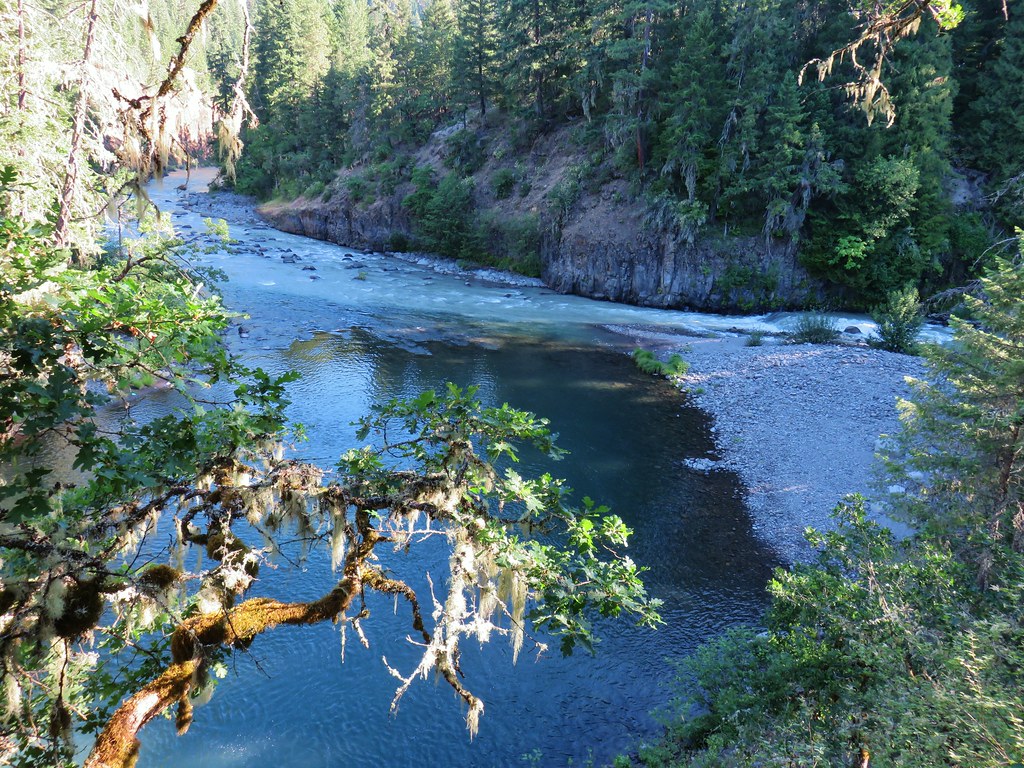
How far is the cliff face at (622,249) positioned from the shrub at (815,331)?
178 inches

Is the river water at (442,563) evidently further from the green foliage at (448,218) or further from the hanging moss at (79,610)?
the green foliage at (448,218)

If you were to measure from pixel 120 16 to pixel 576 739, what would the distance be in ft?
36.5

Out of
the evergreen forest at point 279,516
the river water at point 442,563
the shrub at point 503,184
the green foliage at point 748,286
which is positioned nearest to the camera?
the evergreen forest at point 279,516

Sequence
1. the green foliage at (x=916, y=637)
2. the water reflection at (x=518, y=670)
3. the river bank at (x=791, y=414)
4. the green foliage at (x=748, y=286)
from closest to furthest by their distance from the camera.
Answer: the green foliage at (x=916, y=637) < the water reflection at (x=518, y=670) < the river bank at (x=791, y=414) < the green foliage at (x=748, y=286)

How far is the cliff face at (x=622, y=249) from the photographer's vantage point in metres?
32.8

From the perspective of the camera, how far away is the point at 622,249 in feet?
115

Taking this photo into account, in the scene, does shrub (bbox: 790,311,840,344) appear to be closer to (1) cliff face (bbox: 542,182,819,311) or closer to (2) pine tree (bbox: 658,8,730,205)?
(1) cliff face (bbox: 542,182,819,311)

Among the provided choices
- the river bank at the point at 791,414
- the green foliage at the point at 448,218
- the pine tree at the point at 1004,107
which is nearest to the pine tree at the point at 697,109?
the river bank at the point at 791,414

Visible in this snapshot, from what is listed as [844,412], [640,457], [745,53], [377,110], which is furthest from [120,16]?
[377,110]

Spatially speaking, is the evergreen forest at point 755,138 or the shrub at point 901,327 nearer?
the shrub at point 901,327

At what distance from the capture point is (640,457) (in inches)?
712

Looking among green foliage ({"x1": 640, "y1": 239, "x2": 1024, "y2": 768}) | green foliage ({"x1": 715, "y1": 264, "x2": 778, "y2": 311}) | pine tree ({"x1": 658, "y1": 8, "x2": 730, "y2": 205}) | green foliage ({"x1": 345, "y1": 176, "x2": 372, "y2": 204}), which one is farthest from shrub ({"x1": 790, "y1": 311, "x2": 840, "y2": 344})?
green foliage ({"x1": 345, "y1": 176, "x2": 372, "y2": 204})

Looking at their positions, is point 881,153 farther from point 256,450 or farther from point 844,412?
point 256,450

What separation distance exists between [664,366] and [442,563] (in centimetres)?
1497
